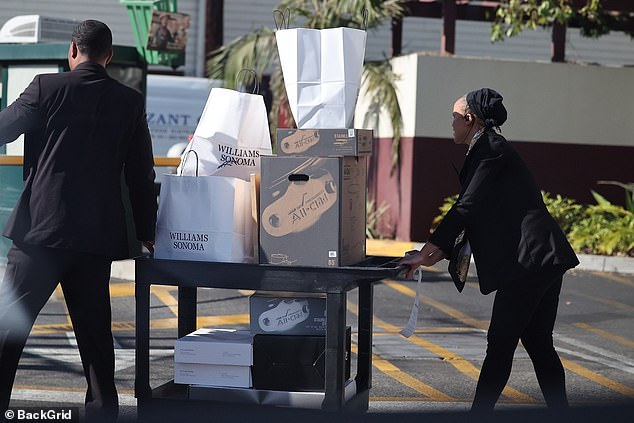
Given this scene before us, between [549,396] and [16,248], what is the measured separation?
248 centimetres

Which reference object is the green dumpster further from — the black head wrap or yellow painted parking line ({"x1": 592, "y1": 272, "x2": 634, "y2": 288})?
the black head wrap

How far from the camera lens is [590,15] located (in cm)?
1488

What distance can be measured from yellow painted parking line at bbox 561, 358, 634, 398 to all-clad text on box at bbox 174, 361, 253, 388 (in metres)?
2.88

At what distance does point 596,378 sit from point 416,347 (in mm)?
1447

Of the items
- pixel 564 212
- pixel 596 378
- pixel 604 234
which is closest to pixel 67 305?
pixel 596 378

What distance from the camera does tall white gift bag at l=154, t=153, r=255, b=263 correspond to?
184 inches

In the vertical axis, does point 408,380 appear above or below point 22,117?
below

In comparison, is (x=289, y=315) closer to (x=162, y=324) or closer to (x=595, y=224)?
(x=162, y=324)

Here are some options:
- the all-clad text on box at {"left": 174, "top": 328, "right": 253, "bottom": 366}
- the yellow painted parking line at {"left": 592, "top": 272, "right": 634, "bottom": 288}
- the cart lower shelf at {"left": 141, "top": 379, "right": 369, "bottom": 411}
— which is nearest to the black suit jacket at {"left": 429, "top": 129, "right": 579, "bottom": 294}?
the cart lower shelf at {"left": 141, "top": 379, "right": 369, "bottom": 411}

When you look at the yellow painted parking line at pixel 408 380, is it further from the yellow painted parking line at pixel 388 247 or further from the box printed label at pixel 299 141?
→ the yellow painted parking line at pixel 388 247

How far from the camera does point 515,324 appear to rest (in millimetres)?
5023

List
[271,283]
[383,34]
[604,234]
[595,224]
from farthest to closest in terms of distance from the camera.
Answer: [383,34] < [595,224] < [604,234] < [271,283]

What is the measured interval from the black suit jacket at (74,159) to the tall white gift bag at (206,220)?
9 centimetres

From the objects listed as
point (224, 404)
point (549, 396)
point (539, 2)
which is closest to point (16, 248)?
point (224, 404)
